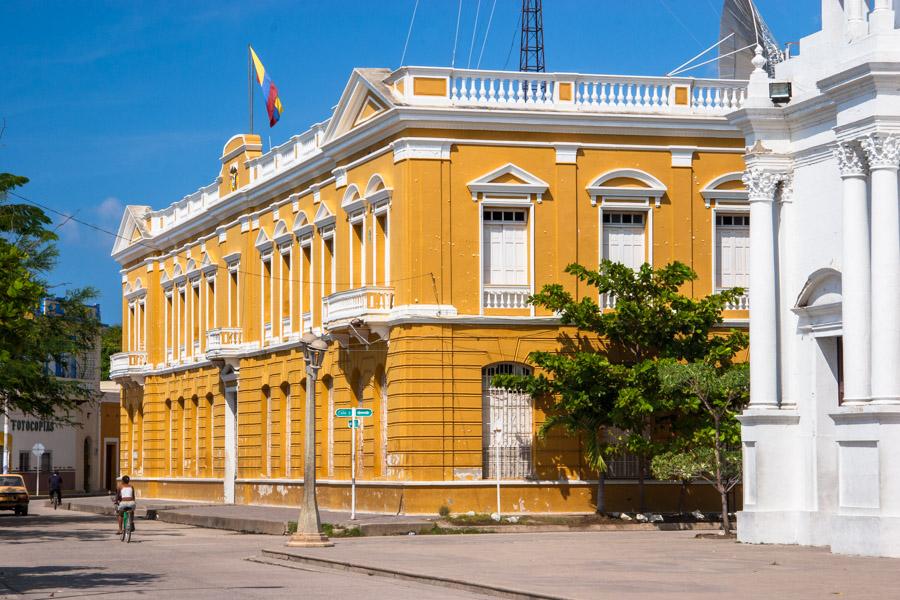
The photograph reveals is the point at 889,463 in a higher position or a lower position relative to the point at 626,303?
lower

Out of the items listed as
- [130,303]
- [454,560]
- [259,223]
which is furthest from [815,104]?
[130,303]

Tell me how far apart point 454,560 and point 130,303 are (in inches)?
1646

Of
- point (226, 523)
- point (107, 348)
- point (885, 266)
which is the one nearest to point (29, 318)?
point (226, 523)

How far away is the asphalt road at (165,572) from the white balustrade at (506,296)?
765 cm

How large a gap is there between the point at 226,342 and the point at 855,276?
28720 millimetres

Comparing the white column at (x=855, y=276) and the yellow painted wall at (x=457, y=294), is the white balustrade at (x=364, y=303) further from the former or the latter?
the white column at (x=855, y=276)

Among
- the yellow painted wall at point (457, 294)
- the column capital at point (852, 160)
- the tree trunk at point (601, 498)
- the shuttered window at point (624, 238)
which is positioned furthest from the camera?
the shuttered window at point (624, 238)

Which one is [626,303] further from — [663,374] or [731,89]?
[731,89]

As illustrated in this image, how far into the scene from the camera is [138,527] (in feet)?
135

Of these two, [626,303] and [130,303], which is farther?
[130,303]

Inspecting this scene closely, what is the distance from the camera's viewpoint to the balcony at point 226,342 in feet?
164

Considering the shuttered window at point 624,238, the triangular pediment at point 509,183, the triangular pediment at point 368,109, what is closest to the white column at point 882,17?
the triangular pediment at point 509,183

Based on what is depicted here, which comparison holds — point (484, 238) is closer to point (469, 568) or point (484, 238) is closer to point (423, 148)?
point (423, 148)

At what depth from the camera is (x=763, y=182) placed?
2750cm
